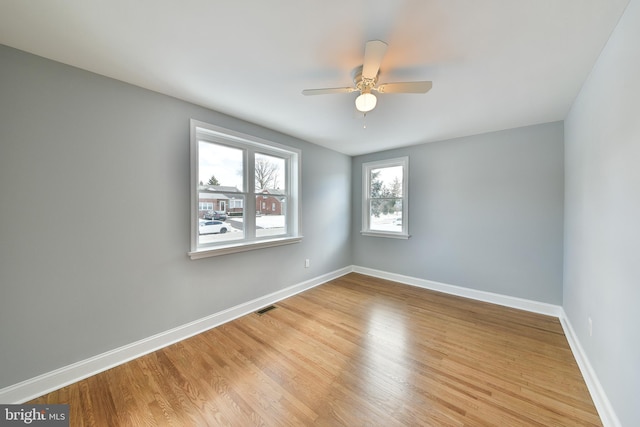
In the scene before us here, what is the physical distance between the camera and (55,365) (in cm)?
166

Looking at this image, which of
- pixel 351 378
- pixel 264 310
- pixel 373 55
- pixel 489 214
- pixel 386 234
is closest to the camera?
pixel 373 55

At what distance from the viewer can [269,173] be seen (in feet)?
10.6

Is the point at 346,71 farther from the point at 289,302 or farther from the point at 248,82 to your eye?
the point at 289,302

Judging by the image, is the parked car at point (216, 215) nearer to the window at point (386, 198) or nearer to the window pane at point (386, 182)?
the window at point (386, 198)

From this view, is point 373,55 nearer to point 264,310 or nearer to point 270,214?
point 270,214

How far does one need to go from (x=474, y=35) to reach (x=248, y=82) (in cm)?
170

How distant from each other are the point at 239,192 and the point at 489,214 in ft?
11.4

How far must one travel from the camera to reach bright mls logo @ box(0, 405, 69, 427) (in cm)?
138

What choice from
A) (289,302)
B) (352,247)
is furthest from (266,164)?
(352,247)

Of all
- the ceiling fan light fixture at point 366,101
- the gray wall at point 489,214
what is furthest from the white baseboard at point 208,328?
the ceiling fan light fixture at point 366,101

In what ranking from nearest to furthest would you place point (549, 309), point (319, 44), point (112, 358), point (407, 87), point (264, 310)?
point (319, 44) < point (407, 87) < point (112, 358) < point (549, 309) < point (264, 310)

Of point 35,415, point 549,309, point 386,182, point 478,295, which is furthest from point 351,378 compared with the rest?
point 386,182

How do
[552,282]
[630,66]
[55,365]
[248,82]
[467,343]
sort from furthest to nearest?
[552,282] → [467,343] → [248,82] → [55,365] → [630,66]

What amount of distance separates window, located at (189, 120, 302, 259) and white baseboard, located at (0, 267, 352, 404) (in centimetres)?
74
